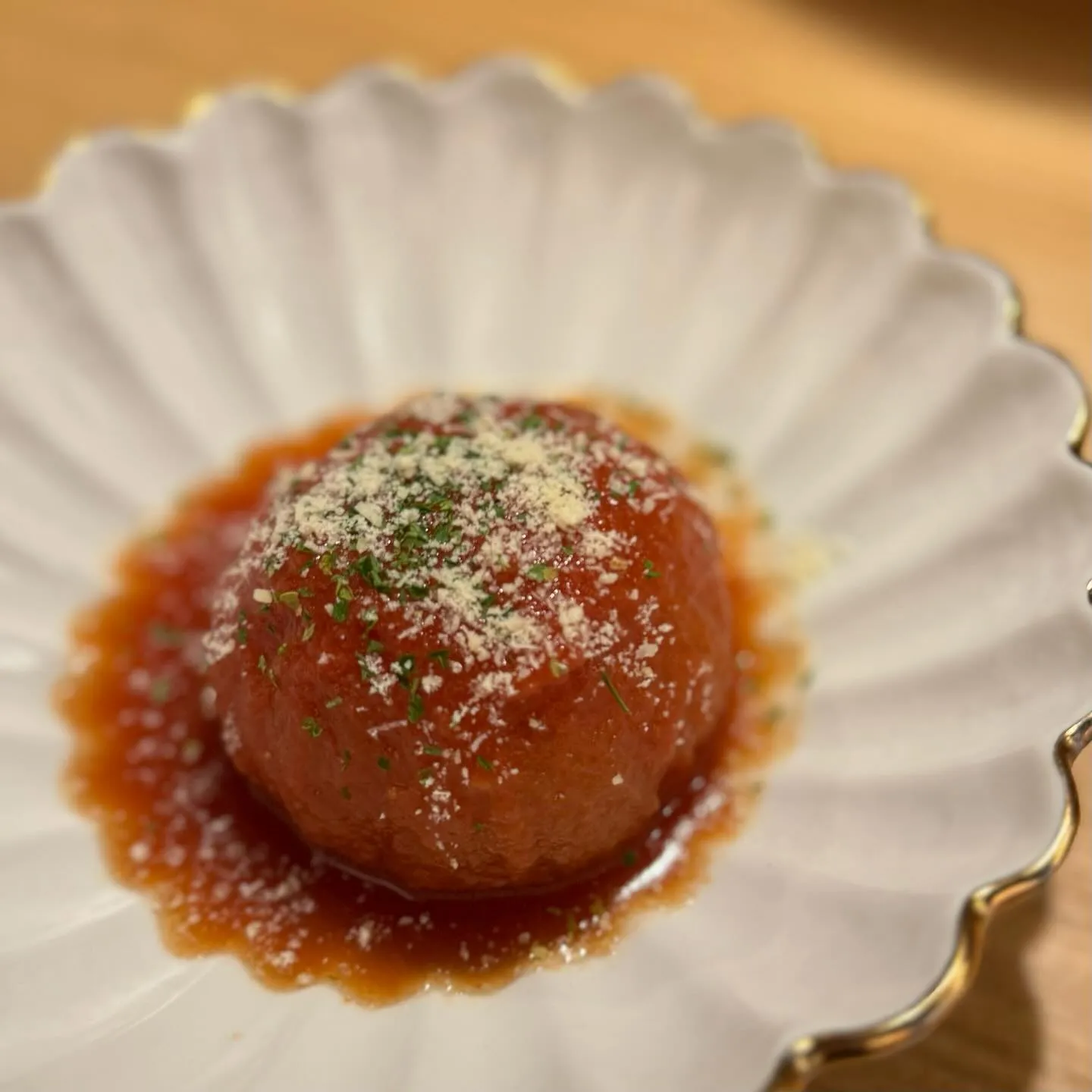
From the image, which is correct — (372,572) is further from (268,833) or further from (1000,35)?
(1000,35)

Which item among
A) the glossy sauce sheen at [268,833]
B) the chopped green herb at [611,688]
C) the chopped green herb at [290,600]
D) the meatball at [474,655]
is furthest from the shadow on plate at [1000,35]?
the chopped green herb at [290,600]

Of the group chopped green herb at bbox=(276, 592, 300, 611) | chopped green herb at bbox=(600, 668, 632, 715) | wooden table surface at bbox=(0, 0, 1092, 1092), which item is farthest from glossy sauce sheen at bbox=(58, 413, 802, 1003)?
wooden table surface at bbox=(0, 0, 1092, 1092)

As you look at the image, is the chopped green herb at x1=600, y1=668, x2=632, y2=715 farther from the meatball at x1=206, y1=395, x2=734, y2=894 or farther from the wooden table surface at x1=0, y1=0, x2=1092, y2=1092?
the wooden table surface at x1=0, y1=0, x2=1092, y2=1092

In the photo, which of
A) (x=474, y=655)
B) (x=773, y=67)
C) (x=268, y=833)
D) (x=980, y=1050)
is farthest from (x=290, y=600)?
(x=773, y=67)

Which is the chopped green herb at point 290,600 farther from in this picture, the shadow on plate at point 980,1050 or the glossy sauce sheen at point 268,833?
the shadow on plate at point 980,1050

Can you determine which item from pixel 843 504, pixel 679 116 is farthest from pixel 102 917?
pixel 679 116

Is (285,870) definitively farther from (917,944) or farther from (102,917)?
(917,944)
